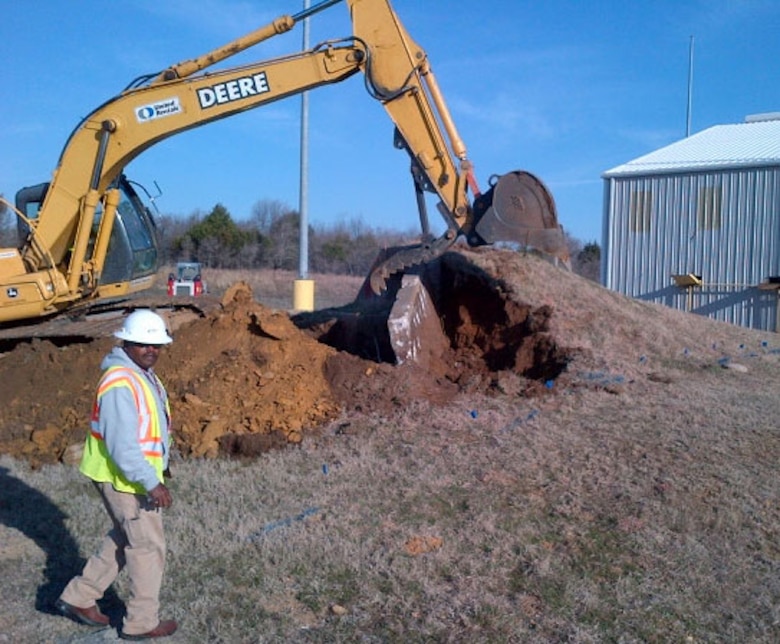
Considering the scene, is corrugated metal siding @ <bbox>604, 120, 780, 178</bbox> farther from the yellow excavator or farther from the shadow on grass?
the shadow on grass

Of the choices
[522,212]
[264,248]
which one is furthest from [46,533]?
[264,248]

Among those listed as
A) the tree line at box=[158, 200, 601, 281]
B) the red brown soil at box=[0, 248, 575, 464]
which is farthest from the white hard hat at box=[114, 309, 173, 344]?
the tree line at box=[158, 200, 601, 281]

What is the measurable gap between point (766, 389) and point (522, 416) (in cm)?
373

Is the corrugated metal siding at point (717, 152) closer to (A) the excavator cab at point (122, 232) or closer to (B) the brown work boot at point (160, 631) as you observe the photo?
(A) the excavator cab at point (122, 232)

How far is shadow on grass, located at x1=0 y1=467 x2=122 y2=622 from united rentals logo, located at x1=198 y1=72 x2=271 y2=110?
14.4 feet

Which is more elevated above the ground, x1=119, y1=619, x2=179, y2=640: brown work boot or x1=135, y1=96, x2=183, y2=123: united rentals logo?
x1=135, y1=96, x2=183, y2=123: united rentals logo

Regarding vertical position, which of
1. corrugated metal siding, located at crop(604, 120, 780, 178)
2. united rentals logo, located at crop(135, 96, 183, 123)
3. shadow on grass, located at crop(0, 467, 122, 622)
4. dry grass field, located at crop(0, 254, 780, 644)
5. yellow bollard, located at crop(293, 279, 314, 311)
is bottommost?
shadow on grass, located at crop(0, 467, 122, 622)

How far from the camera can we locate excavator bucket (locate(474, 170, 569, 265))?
879 centimetres

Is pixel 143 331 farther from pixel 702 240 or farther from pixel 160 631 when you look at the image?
pixel 702 240

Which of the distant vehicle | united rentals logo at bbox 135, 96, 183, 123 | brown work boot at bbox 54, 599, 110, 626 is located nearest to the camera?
brown work boot at bbox 54, 599, 110, 626

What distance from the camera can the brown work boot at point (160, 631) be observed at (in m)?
4.32

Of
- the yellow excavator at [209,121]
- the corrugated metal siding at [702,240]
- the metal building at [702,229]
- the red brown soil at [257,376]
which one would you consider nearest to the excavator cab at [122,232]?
the yellow excavator at [209,121]

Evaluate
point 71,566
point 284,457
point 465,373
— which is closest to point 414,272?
point 465,373

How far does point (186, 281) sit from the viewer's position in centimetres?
2831
